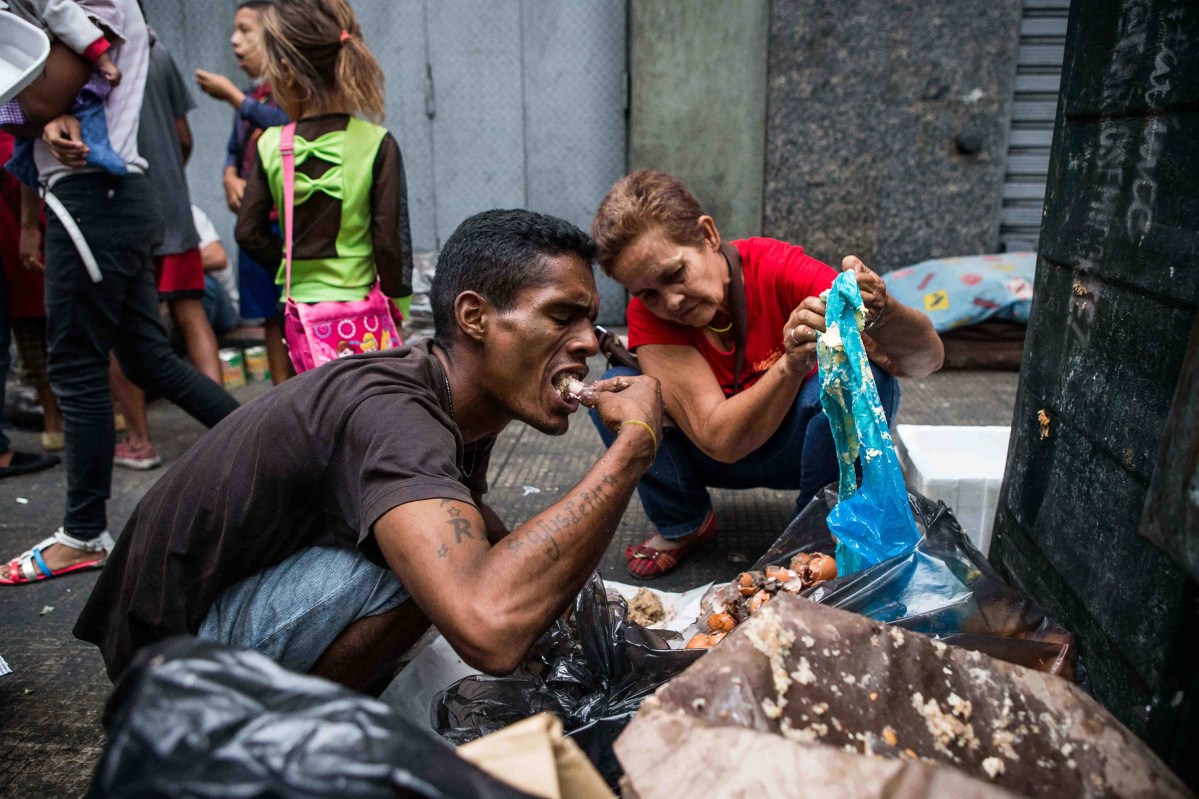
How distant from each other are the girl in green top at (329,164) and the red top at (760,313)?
111 cm

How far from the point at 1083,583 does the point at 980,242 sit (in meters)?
4.69

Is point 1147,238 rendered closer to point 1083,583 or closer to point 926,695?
point 1083,583

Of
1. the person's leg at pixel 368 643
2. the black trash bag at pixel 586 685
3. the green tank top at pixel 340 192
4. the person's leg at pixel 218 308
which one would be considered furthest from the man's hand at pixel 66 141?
the person's leg at pixel 218 308

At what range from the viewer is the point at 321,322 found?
314 cm

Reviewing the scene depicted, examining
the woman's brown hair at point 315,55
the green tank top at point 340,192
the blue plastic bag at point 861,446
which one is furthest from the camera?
the green tank top at point 340,192

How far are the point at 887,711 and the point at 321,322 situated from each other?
2.47 metres

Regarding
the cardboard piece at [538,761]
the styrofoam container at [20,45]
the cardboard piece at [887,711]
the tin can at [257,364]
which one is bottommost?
the tin can at [257,364]

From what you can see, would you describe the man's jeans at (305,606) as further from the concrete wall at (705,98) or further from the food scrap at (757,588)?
the concrete wall at (705,98)

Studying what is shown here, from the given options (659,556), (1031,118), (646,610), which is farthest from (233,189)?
(1031,118)

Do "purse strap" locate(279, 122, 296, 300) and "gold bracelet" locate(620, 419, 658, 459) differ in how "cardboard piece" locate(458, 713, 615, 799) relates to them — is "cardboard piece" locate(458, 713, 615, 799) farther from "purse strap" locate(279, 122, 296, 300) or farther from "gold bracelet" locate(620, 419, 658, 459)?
"purse strap" locate(279, 122, 296, 300)

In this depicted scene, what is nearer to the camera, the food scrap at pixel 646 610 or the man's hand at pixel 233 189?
the food scrap at pixel 646 610

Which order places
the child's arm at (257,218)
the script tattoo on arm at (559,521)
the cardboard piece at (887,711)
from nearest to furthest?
the cardboard piece at (887,711) < the script tattoo on arm at (559,521) < the child's arm at (257,218)

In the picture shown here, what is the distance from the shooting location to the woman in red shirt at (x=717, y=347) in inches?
96.0

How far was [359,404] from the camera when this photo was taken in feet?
5.18
